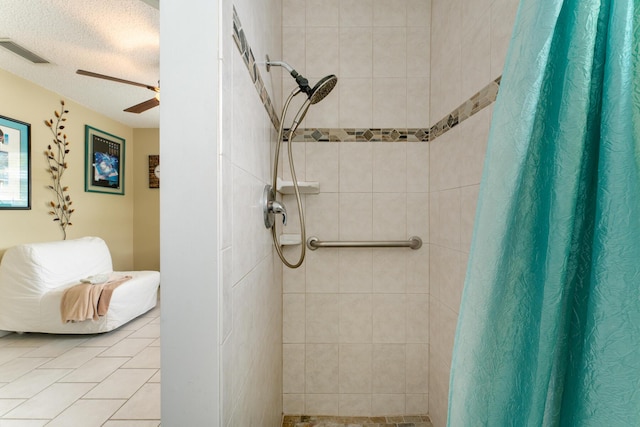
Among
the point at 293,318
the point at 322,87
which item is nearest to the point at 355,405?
the point at 293,318

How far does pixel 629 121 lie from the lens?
41 centimetres

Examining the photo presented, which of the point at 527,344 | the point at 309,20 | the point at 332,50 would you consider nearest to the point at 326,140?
the point at 332,50

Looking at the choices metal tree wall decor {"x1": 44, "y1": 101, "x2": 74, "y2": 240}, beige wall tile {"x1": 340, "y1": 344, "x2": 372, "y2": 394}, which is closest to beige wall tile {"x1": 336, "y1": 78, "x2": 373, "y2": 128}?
beige wall tile {"x1": 340, "y1": 344, "x2": 372, "y2": 394}

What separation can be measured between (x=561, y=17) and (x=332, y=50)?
1.35m

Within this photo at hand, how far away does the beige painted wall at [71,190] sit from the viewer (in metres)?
2.93

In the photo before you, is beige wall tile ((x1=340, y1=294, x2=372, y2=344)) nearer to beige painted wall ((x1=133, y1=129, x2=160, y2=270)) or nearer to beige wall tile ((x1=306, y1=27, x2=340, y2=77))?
beige wall tile ((x1=306, y1=27, x2=340, y2=77))

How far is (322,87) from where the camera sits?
1.24 metres

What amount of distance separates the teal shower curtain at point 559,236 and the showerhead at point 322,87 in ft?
2.54

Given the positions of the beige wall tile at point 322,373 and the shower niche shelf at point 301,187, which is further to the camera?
the beige wall tile at point 322,373

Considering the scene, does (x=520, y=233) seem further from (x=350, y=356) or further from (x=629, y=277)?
(x=350, y=356)

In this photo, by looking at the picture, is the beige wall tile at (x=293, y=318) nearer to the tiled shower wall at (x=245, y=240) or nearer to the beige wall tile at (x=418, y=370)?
the tiled shower wall at (x=245, y=240)

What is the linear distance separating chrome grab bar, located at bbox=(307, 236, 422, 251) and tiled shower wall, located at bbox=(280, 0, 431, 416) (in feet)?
0.16

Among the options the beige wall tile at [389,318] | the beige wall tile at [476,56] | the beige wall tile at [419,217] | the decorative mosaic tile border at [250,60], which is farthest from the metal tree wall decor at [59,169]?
the beige wall tile at [476,56]

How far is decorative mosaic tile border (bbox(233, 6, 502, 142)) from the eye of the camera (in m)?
0.89
